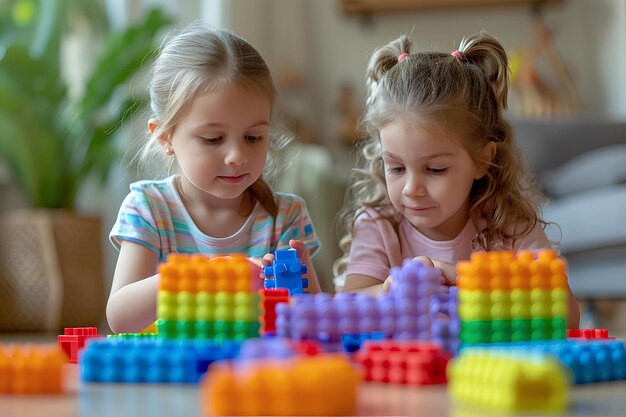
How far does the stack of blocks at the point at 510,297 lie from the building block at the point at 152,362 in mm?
250

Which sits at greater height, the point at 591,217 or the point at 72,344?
the point at 591,217

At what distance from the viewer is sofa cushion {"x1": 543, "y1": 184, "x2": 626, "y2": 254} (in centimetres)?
274

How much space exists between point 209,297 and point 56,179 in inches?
107

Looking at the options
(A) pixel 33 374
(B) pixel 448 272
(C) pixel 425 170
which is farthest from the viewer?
(C) pixel 425 170

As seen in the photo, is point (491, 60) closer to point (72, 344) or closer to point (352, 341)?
point (352, 341)

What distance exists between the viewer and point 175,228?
1.57 metres

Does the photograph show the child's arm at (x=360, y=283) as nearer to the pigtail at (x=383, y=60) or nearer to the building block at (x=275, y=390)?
the pigtail at (x=383, y=60)

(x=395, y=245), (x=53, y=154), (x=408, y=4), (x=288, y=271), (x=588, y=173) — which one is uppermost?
(x=408, y=4)

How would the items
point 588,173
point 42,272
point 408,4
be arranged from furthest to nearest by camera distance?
1. point 408,4
2. point 42,272
3. point 588,173

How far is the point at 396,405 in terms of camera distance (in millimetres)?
777

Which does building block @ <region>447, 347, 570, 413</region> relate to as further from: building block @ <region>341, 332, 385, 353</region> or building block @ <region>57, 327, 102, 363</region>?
building block @ <region>57, 327, 102, 363</region>

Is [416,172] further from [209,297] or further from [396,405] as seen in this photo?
[396,405]

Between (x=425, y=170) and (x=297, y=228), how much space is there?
0.31m

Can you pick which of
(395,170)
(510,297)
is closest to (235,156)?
(395,170)
